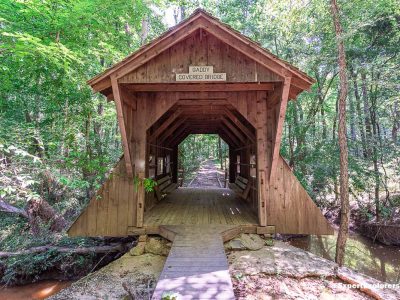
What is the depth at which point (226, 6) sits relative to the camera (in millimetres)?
16859

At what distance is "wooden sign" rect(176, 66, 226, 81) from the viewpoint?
477cm

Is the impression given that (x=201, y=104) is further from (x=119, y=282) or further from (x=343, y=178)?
(x=119, y=282)

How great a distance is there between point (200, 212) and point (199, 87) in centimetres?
338

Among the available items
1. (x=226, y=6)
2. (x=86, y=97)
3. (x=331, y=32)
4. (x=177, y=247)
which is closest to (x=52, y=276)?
(x=177, y=247)

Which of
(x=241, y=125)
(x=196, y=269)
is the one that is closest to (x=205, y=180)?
(x=241, y=125)

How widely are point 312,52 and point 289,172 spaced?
7.87 metres

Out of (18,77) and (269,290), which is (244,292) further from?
(18,77)

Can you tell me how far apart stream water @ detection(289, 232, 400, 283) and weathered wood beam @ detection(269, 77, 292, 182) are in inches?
210

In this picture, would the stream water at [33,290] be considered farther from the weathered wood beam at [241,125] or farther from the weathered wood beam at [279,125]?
the weathered wood beam at [241,125]

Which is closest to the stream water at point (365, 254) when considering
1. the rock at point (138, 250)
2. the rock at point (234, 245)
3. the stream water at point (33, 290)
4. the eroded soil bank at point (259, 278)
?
the eroded soil bank at point (259, 278)

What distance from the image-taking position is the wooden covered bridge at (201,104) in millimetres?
4660

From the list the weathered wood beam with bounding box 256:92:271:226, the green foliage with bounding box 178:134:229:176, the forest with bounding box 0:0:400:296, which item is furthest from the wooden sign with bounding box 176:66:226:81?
the green foliage with bounding box 178:134:229:176

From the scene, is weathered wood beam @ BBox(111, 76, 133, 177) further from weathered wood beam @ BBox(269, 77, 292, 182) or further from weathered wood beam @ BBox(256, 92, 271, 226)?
weathered wood beam @ BBox(269, 77, 292, 182)

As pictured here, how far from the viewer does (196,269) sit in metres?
3.39
